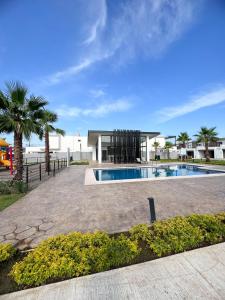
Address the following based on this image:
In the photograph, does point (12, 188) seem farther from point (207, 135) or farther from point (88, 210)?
point (207, 135)

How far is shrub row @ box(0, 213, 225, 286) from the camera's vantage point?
92.9 inches

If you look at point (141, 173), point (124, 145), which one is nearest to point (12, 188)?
point (141, 173)

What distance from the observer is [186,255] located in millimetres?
2840

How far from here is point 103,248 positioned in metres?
2.76

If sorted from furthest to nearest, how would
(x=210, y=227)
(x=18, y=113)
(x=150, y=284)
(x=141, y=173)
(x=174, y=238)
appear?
(x=141, y=173) → (x=18, y=113) → (x=210, y=227) → (x=174, y=238) → (x=150, y=284)

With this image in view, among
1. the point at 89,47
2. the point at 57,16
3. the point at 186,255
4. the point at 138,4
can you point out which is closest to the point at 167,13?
the point at 138,4

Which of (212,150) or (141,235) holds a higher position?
(212,150)

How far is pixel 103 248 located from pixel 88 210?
9.00 ft

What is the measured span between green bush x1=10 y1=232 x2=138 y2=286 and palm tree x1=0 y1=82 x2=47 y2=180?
6.84m

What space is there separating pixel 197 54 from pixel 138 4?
540 centimetres

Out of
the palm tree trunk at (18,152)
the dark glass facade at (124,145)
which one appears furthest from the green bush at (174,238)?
the dark glass facade at (124,145)

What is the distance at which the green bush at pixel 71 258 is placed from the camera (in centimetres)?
232

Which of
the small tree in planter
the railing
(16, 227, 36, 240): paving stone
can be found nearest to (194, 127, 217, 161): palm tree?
the small tree in planter

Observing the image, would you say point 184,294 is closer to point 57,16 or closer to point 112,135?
point 57,16
